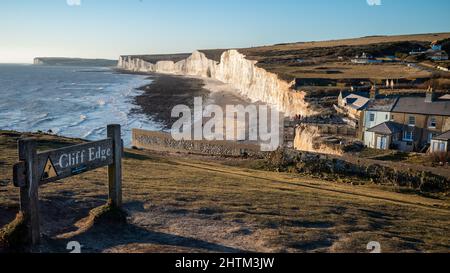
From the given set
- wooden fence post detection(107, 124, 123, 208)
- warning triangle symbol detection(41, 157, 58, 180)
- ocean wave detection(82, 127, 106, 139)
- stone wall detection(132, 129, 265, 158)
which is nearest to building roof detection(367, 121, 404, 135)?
stone wall detection(132, 129, 265, 158)

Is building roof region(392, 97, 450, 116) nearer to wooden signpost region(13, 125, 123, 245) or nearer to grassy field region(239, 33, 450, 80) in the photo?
wooden signpost region(13, 125, 123, 245)

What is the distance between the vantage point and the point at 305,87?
214ft

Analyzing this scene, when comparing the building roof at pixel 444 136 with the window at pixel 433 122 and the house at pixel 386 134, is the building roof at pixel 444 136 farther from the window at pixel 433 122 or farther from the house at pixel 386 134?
the house at pixel 386 134

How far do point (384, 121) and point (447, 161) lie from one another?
30.8 ft

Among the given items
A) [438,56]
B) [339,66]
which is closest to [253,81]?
[339,66]

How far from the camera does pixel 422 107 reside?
36.8 meters

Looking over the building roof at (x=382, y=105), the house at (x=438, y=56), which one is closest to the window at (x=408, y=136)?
the building roof at (x=382, y=105)

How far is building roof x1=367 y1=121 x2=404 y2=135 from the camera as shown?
3684 centimetres

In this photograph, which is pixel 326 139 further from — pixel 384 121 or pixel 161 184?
pixel 161 184

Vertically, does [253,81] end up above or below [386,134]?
above

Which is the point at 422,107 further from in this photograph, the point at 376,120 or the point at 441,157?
the point at 441,157

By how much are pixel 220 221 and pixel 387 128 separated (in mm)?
30654

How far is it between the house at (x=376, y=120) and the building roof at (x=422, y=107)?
0.70 metres

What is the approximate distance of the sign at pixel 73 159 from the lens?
7852 millimetres
